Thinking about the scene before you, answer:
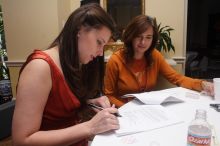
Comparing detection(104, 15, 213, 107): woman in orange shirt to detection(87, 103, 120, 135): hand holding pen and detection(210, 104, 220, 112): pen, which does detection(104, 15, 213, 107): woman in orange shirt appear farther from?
detection(87, 103, 120, 135): hand holding pen

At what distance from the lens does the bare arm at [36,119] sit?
2.99ft

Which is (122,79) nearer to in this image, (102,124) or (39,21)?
(102,124)

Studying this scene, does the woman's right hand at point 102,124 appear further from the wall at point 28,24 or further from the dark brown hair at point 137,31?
the wall at point 28,24

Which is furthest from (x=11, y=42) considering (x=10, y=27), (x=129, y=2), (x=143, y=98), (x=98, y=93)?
(x=143, y=98)

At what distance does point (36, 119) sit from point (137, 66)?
1.19m

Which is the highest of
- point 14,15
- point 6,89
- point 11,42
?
point 14,15

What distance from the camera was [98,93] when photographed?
1444 millimetres

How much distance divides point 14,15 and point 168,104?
2409mm


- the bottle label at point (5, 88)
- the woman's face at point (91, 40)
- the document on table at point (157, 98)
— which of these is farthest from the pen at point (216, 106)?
the bottle label at point (5, 88)

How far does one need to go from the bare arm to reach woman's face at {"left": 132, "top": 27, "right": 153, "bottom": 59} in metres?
1.09

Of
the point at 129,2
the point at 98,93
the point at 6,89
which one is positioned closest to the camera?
the point at 98,93

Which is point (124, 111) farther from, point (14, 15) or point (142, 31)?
point (14, 15)

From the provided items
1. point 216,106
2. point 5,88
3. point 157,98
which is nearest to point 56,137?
point 157,98

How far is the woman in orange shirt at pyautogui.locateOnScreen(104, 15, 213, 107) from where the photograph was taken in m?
1.90
